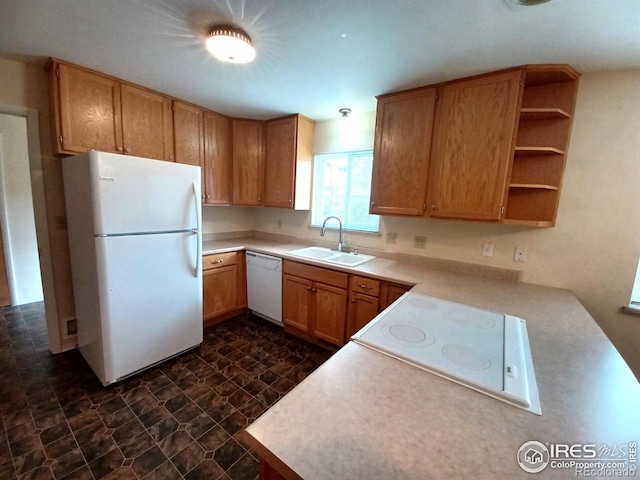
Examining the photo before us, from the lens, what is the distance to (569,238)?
5.76 feet

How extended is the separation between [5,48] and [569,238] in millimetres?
3943

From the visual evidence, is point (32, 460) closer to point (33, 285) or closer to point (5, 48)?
point (5, 48)

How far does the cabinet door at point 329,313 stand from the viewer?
7.40ft

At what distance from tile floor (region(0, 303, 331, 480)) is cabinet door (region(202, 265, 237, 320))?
0.33 meters

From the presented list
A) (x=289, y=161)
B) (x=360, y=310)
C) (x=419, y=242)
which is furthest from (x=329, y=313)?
(x=289, y=161)

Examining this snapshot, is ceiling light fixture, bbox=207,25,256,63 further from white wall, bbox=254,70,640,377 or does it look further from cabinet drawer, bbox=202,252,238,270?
white wall, bbox=254,70,640,377

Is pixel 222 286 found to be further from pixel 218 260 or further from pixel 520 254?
pixel 520 254

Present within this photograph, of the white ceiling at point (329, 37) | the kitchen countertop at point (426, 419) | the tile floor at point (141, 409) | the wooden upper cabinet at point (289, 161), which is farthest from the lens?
the wooden upper cabinet at point (289, 161)

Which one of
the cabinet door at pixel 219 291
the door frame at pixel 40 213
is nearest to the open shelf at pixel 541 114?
the cabinet door at pixel 219 291

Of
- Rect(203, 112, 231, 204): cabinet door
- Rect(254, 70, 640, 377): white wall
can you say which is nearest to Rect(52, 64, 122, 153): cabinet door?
Rect(203, 112, 231, 204): cabinet door

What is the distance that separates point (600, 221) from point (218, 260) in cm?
308

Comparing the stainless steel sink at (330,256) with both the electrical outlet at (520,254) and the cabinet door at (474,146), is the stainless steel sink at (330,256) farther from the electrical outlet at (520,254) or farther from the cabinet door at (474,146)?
the electrical outlet at (520,254)

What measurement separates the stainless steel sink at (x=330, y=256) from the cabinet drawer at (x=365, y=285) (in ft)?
0.60

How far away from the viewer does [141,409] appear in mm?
1689
